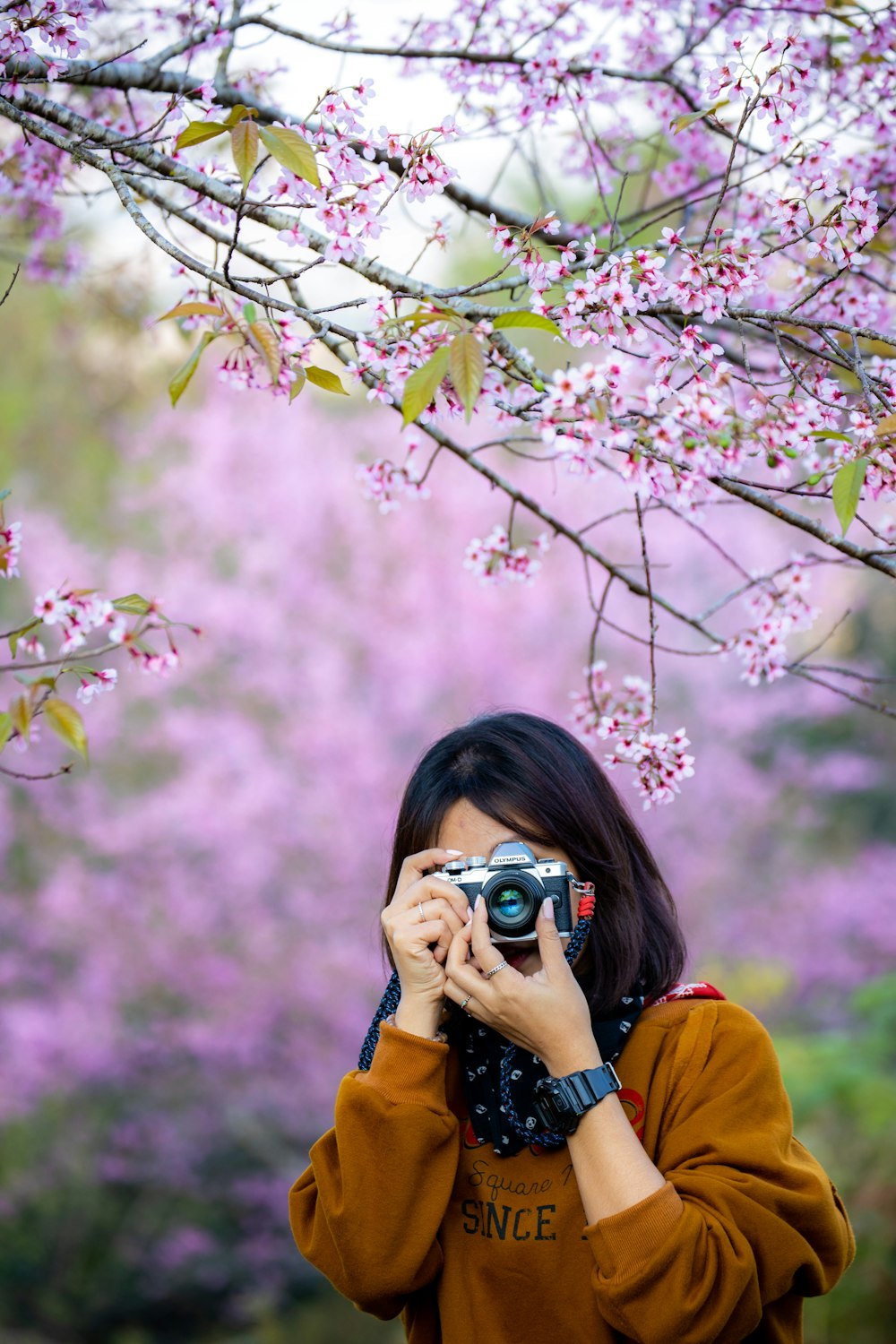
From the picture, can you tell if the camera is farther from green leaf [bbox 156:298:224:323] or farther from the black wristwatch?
green leaf [bbox 156:298:224:323]

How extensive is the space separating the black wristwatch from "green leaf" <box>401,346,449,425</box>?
0.69 metres

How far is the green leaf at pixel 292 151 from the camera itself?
1.17 metres

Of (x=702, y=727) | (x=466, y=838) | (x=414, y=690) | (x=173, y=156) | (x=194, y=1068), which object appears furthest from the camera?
(x=702, y=727)

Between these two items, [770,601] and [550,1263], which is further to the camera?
[770,601]

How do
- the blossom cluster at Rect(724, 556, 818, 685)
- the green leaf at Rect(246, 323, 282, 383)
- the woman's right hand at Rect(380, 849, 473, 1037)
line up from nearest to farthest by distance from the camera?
the green leaf at Rect(246, 323, 282, 383) → the woman's right hand at Rect(380, 849, 473, 1037) → the blossom cluster at Rect(724, 556, 818, 685)

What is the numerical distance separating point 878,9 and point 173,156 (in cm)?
118

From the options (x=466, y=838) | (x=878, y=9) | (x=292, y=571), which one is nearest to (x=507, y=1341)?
(x=466, y=838)

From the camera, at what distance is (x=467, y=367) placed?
108 centimetres

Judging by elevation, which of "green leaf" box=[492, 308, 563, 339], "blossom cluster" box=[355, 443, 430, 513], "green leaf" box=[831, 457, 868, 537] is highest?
"blossom cluster" box=[355, 443, 430, 513]

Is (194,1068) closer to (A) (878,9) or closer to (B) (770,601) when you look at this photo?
(B) (770,601)

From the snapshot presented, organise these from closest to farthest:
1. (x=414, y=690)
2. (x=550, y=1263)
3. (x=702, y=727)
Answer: (x=550, y=1263), (x=414, y=690), (x=702, y=727)

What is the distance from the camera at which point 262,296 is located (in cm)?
132

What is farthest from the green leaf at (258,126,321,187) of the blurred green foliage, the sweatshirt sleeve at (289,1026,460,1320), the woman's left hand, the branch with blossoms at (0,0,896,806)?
the blurred green foliage

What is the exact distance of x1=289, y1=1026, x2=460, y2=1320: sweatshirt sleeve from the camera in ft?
4.17
